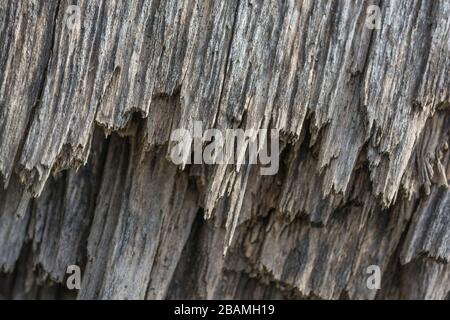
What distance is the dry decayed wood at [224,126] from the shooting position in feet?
9.34

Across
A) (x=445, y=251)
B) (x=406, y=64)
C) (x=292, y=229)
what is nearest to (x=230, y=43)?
(x=406, y=64)

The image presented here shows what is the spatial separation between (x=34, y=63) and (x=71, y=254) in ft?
3.77

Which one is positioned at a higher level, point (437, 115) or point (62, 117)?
point (437, 115)

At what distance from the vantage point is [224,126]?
291cm

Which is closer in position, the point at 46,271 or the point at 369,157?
the point at 369,157

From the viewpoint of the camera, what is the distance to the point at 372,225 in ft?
10.8

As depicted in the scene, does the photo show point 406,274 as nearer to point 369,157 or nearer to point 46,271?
point 369,157

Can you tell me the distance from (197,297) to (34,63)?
1645 millimetres

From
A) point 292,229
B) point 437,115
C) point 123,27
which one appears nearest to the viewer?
point 123,27

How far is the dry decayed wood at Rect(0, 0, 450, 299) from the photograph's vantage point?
2848mm

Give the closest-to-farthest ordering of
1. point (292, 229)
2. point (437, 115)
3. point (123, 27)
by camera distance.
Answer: point (123, 27) < point (437, 115) < point (292, 229)

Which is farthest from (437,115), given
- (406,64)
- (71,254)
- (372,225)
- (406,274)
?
(71,254)

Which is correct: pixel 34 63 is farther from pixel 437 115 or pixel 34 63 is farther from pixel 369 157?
pixel 437 115

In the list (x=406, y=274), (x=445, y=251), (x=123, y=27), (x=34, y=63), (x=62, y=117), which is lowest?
(x=406, y=274)
